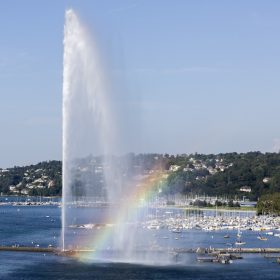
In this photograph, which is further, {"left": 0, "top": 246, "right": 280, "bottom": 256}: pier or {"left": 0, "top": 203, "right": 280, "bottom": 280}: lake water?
{"left": 0, "top": 246, "right": 280, "bottom": 256}: pier

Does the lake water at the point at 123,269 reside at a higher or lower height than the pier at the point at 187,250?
lower

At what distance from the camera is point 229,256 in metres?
58.0

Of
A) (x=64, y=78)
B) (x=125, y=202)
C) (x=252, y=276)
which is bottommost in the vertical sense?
(x=252, y=276)

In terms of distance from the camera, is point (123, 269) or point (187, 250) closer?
point (123, 269)

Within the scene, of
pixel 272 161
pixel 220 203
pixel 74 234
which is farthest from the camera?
pixel 272 161

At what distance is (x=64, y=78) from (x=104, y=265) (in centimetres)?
1155

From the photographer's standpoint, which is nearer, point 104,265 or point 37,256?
point 104,265

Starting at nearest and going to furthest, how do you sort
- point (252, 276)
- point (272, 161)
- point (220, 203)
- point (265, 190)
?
point (252, 276), point (220, 203), point (265, 190), point (272, 161)

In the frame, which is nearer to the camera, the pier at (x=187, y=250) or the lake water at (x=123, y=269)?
the lake water at (x=123, y=269)

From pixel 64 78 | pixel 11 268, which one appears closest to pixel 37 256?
pixel 11 268

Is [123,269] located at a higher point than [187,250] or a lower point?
lower

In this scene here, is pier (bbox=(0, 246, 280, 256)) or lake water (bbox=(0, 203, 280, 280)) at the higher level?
pier (bbox=(0, 246, 280, 256))

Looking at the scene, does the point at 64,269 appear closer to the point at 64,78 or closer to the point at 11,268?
the point at 11,268

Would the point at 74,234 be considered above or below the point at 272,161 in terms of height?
below
